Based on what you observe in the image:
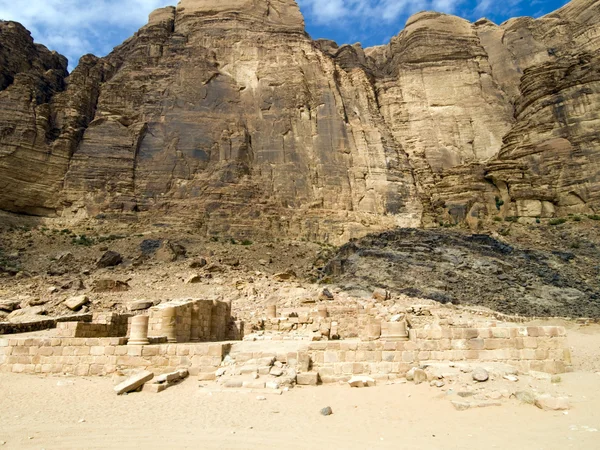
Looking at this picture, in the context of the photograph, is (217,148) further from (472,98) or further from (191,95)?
(472,98)

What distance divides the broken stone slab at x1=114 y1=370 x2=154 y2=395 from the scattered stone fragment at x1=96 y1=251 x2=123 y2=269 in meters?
25.1

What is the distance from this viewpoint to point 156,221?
4181cm

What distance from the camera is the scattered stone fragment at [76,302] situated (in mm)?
24078

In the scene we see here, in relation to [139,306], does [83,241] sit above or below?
above

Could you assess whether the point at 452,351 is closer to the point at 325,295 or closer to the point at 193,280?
the point at 325,295

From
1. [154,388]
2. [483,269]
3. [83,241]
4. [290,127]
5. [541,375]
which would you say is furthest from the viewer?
[290,127]

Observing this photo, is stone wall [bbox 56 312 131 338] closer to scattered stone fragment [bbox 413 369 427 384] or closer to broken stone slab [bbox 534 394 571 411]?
scattered stone fragment [bbox 413 369 427 384]

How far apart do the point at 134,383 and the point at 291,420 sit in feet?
12.7

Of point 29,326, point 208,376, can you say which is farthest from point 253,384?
point 29,326

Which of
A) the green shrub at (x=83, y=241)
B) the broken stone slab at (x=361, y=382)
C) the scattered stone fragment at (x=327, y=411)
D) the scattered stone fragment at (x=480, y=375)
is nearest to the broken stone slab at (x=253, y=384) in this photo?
the broken stone slab at (x=361, y=382)

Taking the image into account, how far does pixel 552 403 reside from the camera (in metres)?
7.38

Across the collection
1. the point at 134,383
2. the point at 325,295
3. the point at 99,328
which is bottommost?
the point at 134,383

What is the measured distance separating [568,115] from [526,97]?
6.07m

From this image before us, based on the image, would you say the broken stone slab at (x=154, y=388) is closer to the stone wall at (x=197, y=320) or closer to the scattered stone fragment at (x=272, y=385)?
the scattered stone fragment at (x=272, y=385)
